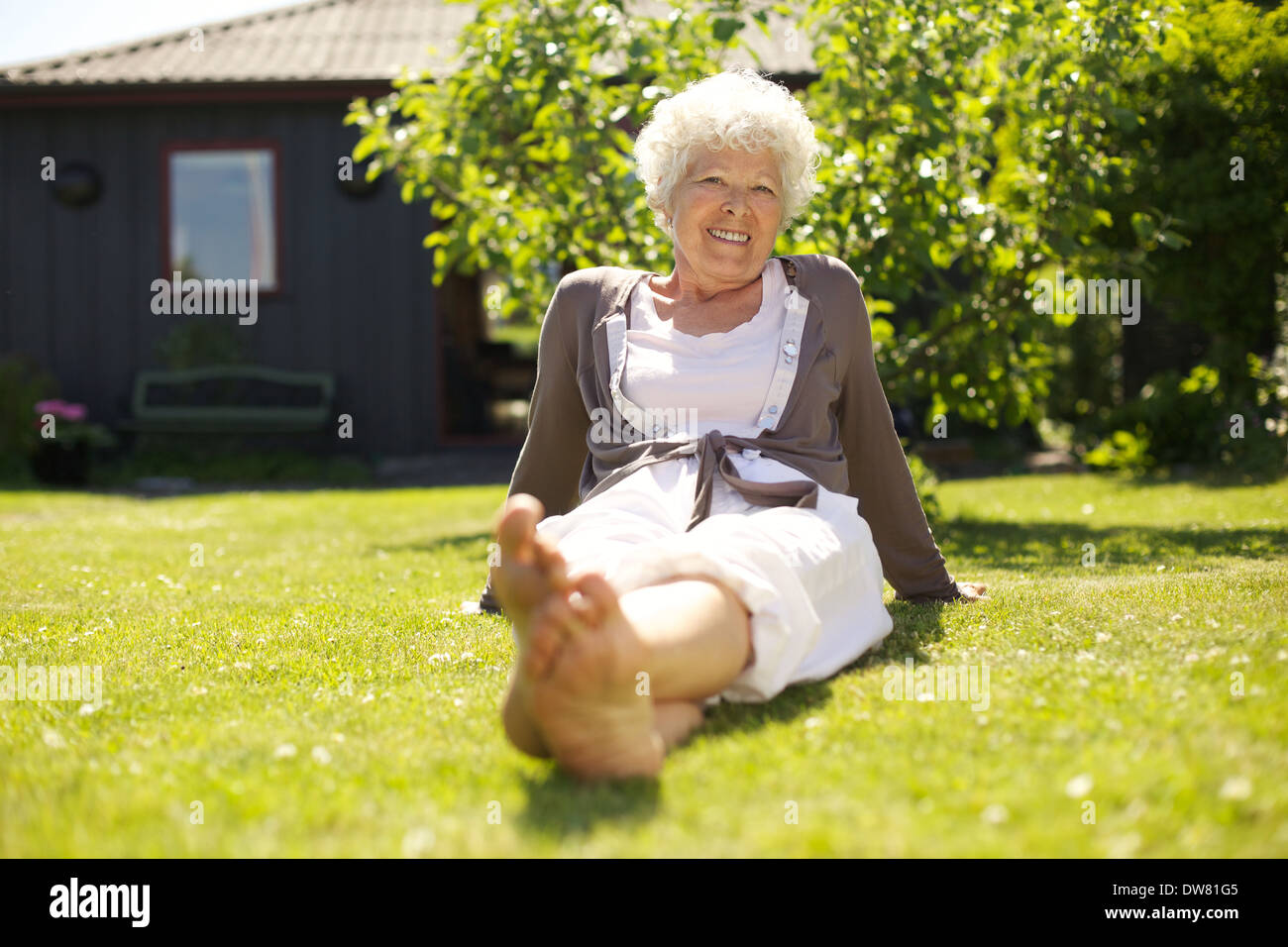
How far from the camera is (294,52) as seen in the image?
1238 cm

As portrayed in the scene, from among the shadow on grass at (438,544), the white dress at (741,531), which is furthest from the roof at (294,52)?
the white dress at (741,531)

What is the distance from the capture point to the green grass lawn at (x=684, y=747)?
6.14ft

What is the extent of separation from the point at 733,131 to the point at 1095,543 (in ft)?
10.9

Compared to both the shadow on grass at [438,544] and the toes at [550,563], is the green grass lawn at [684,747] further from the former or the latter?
the shadow on grass at [438,544]

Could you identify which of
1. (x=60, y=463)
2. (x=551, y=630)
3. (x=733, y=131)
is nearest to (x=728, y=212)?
(x=733, y=131)

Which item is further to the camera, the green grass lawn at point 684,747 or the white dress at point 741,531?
the white dress at point 741,531

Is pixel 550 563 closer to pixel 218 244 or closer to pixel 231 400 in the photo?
pixel 231 400

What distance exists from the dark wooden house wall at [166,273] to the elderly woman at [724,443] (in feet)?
28.2

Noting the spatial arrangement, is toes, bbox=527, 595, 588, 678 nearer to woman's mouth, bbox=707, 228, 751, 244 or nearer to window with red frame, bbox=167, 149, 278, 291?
A: woman's mouth, bbox=707, 228, 751, 244

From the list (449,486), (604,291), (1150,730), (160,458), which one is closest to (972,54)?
(604,291)

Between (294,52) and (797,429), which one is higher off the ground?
(294,52)

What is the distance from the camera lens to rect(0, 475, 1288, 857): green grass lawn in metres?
1.87

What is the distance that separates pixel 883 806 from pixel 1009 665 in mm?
1042
